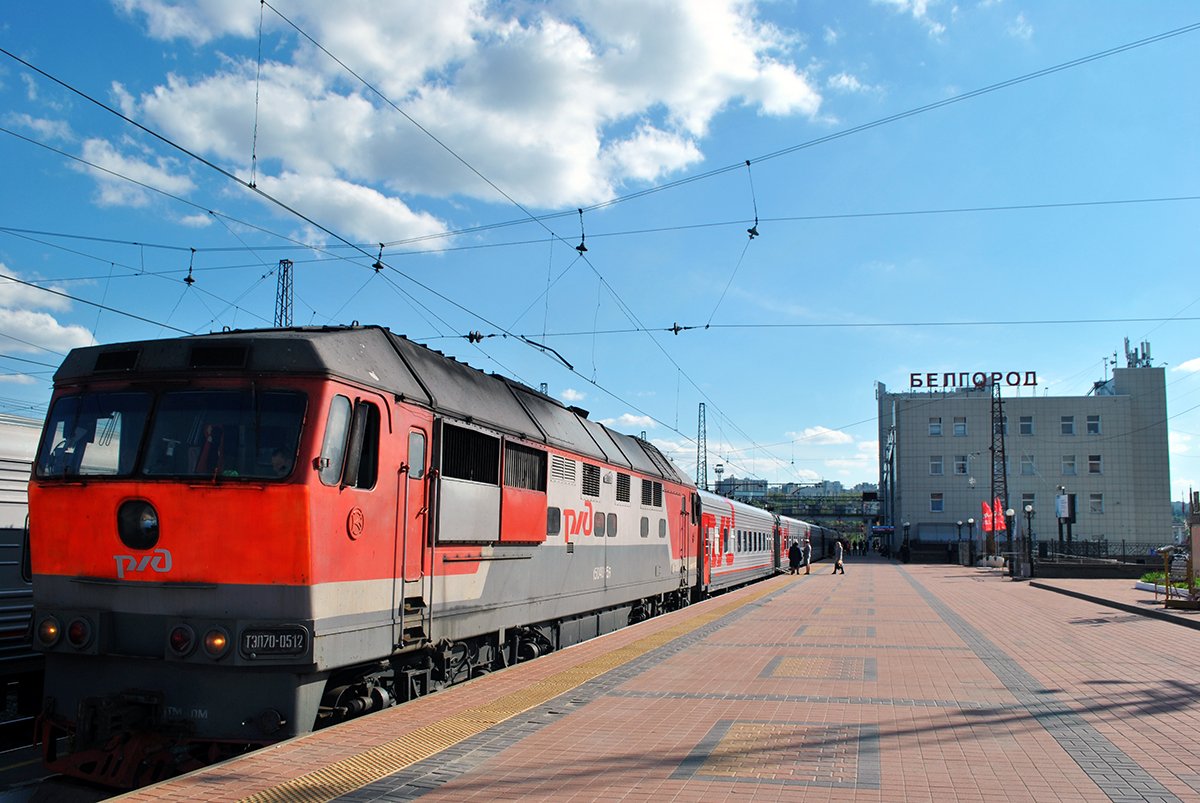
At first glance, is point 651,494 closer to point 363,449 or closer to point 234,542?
point 363,449

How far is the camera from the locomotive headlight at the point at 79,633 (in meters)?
7.09

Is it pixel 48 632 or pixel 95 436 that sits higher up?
pixel 95 436

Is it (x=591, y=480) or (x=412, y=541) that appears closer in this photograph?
(x=412, y=541)

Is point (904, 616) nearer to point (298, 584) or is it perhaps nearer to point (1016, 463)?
point (298, 584)

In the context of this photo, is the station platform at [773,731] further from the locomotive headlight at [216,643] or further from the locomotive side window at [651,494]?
the locomotive side window at [651,494]

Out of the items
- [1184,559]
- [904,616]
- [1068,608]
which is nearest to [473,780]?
[904,616]

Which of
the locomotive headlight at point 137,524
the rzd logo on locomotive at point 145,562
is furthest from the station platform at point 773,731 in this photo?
the locomotive headlight at point 137,524

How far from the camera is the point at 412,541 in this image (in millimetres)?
8367

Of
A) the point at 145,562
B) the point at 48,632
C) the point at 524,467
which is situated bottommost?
the point at 48,632

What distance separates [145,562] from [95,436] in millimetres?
1291

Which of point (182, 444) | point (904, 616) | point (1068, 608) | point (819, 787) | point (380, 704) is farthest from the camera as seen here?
point (1068, 608)

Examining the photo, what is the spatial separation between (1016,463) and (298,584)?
73.9 metres

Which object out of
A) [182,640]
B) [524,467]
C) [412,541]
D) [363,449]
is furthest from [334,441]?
[524,467]

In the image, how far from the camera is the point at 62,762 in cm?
Answer: 679
